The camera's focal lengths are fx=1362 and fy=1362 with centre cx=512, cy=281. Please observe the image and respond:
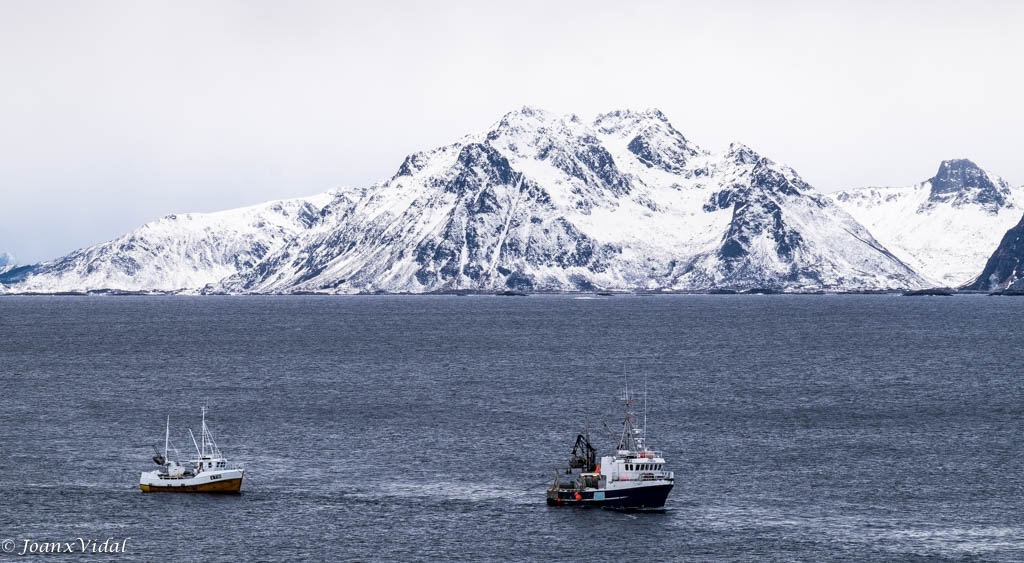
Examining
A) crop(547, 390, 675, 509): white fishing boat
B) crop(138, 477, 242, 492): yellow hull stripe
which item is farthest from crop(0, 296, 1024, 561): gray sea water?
crop(547, 390, 675, 509): white fishing boat

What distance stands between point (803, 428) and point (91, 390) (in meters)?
91.5

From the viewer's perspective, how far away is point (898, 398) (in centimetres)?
16788

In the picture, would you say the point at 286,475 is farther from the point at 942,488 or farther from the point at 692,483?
the point at 942,488

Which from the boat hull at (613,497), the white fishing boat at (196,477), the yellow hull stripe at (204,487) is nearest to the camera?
the boat hull at (613,497)

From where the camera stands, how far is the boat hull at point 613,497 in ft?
335

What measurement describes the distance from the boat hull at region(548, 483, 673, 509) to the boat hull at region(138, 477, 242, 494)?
25.1m

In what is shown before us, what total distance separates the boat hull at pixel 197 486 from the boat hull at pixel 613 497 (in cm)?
2512

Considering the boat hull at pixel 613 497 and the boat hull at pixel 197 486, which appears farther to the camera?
the boat hull at pixel 197 486

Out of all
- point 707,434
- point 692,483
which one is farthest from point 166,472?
point 707,434

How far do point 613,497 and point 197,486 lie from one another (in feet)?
109

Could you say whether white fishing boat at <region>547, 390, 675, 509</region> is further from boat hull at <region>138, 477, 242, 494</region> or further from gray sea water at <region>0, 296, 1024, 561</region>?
boat hull at <region>138, 477, 242, 494</region>

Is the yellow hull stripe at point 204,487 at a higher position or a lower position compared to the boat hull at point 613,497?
higher

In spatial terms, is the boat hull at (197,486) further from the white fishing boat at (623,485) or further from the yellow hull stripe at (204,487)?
the white fishing boat at (623,485)

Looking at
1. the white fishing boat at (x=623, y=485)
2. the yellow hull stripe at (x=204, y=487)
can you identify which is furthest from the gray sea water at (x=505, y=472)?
the white fishing boat at (x=623, y=485)
